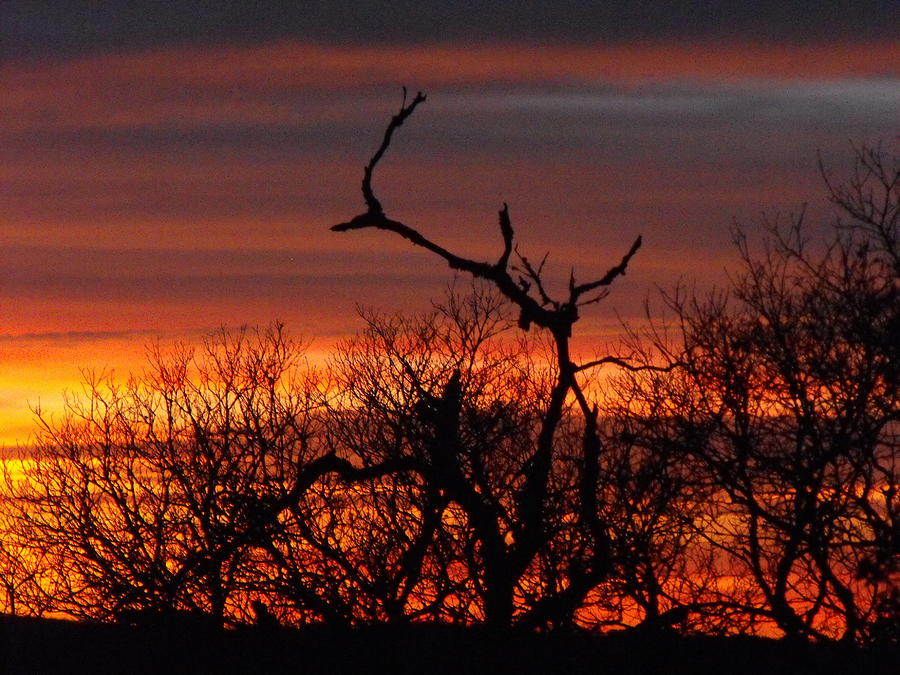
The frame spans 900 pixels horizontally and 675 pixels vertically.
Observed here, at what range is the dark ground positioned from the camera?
1705 centimetres

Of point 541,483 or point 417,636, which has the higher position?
point 541,483

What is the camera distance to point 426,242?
1364 centimetres

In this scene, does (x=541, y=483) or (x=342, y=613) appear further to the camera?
(x=342, y=613)

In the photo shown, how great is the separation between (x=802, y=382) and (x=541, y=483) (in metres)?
4.51

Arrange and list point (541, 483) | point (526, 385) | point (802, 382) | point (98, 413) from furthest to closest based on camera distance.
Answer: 1. point (98, 413)
2. point (526, 385)
3. point (802, 382)
4. point (541, 483)

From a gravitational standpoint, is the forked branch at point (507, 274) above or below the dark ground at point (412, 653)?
above

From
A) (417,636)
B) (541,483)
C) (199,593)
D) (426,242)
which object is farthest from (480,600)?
(426,242)

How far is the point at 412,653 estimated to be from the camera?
18922mm

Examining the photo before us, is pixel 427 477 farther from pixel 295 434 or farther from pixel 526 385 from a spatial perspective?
pixel 295 434

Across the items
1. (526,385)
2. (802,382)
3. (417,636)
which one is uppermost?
(526,385)

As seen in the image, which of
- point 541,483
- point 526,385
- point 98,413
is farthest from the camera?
point 98,413

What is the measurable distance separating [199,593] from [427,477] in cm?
660

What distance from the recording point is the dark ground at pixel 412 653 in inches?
671

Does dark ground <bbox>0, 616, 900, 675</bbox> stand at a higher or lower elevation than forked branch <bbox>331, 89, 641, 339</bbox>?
lower
